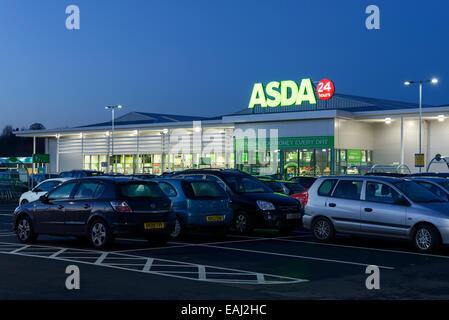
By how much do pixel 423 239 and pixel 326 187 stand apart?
2967 mm

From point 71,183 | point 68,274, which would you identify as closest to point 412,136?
point 71,183

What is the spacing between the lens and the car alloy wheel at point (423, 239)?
13.5 m

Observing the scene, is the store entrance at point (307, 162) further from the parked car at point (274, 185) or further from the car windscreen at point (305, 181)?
the parked car at point (274, 185)

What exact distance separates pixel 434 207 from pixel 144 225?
6.19 meters

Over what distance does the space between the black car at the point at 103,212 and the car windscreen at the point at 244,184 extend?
3.84 meters

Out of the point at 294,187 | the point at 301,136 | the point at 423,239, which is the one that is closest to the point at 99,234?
the point at 423,239

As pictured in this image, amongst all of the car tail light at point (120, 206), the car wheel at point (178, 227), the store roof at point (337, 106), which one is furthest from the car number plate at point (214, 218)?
the store roof at point (337, 106)

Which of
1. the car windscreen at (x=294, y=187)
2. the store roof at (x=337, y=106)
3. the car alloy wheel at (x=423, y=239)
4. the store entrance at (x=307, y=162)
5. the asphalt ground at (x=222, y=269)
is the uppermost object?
the store roof at (x=337, y=106)

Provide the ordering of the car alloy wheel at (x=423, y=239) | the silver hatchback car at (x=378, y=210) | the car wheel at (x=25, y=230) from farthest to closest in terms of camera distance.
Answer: the car wheel at (x=25, y=230) → the silver hatchback car at (x=378, y=210) → the car alloy wheel at (x=423, y=239)

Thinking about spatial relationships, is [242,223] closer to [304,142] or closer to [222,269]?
[222,269]

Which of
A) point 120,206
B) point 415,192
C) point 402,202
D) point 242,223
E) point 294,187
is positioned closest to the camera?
point 120,206

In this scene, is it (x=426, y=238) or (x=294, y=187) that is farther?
(x=294, y=187)

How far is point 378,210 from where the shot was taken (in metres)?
14.4

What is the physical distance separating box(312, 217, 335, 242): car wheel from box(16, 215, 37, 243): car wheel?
21.9ft
